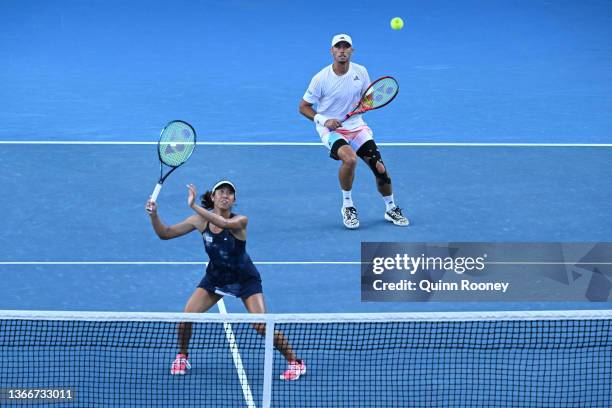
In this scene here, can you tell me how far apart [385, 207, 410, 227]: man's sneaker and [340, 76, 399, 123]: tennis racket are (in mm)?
1162

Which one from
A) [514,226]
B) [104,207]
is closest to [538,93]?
[514,226]

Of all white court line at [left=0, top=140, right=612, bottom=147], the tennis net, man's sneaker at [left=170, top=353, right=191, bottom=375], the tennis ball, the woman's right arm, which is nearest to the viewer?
the tennis net

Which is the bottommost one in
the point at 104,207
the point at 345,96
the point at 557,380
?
the point at 557,380

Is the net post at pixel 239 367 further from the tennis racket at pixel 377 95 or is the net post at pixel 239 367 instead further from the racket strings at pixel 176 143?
the tennis racket at pixel 377 95

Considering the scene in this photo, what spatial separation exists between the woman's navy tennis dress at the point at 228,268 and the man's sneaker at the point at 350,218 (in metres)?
3.60

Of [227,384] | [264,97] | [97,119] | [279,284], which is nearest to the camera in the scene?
[227,384]

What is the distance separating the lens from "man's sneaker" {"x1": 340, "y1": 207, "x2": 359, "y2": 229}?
13.1 metres

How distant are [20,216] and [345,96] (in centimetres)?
393

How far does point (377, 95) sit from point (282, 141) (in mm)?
3178

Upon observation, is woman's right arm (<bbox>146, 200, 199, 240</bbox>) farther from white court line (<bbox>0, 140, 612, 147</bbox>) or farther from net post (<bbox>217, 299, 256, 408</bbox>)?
white court line (<bbox>0, 140, 612, 147</bbox>)

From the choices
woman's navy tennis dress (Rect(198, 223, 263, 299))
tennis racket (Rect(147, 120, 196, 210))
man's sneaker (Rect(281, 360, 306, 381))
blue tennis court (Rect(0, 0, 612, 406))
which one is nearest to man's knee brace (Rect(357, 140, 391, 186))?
blue tennis court (Rect(0, 0, 612, 406))

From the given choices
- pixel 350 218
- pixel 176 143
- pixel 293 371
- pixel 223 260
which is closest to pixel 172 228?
pixel 223 260

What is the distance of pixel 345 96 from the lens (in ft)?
43.2

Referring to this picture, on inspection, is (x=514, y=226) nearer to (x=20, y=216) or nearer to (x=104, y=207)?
(x=104, y=207)
